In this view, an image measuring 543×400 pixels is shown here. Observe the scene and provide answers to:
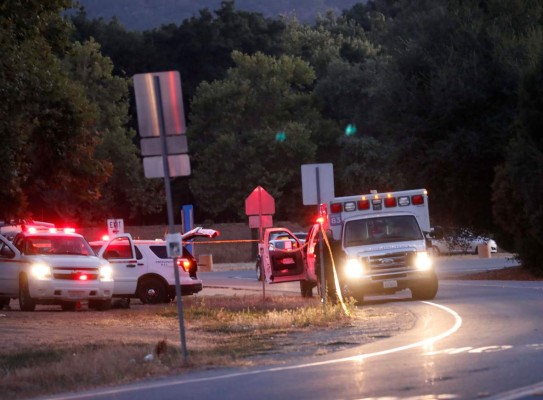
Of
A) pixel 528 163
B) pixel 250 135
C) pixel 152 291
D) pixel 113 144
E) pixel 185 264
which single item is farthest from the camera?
pixel 250 135

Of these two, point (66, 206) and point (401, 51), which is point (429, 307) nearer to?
point (401, 51)

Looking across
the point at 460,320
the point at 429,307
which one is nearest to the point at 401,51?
the point at 429,307

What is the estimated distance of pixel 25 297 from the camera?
27.1 m

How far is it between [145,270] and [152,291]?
636mm

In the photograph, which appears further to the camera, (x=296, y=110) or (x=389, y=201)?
(x=296, y=110)

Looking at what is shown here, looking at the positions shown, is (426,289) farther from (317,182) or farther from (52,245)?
(52,245)

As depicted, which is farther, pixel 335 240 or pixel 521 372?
pixel 335 240

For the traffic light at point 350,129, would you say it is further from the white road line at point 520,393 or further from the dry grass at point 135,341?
the white road line at point 520,393

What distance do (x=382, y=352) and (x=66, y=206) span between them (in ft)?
152

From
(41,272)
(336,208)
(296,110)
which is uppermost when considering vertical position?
(296,110)

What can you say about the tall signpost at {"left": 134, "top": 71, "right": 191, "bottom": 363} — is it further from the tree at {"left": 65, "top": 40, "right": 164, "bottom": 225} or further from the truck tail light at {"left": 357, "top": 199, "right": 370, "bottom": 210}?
the tree at {"left": 65, "top": 40, "right": 164, "bottom": 225}

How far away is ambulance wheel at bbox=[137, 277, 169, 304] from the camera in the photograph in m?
30.8

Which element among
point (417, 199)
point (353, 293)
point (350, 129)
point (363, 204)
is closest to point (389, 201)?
point (363, 204)

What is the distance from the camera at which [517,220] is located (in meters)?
35.7
